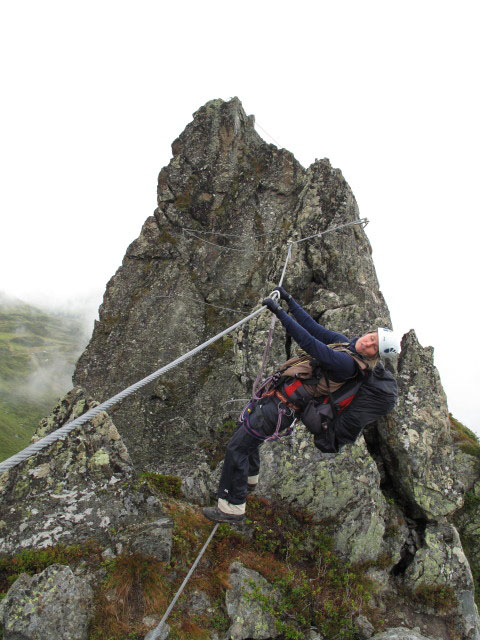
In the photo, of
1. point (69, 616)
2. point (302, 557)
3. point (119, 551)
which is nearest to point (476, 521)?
point (302, 557)

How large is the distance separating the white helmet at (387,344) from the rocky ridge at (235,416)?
Result: 5.64 meters

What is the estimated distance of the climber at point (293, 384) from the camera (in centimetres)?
732

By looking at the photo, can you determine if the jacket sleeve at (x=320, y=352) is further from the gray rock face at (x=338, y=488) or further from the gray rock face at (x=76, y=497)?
the gray rock face at (x=76, y=497)

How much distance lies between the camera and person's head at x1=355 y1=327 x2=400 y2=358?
7281 millimetres

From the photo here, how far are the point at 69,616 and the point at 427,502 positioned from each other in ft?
33.9

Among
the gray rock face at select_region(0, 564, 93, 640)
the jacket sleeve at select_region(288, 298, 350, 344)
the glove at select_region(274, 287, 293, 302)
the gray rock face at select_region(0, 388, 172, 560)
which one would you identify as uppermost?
the glove at select_region(274, 287, 293, 302)

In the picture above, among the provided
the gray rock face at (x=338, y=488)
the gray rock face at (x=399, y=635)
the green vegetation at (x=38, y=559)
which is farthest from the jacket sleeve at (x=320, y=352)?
the green vegetation at (x=38, y=559)

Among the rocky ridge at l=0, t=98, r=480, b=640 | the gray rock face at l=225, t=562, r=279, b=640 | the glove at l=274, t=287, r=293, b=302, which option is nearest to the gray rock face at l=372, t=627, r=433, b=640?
the rocky ridge at l=0, t=98, r=480, b=640

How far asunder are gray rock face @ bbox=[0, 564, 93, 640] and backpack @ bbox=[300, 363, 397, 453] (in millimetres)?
5840

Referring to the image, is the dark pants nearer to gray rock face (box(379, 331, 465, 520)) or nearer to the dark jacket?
the dark jacket

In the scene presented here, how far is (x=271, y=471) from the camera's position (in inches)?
451

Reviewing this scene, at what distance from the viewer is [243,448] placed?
848cm

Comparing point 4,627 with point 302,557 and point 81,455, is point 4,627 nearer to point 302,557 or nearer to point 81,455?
point 81,455

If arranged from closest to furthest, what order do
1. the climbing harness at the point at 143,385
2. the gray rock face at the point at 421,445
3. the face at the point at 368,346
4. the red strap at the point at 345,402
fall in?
the climbing harness at the point at 143,385, the face at the point at 368,346, the red strap at the point at 345,402, the gray rock face at the point at 421,445
